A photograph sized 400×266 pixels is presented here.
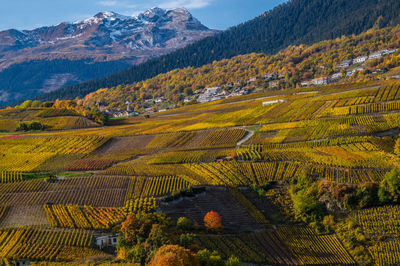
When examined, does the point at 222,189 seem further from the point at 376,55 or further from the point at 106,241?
the point at 376,55

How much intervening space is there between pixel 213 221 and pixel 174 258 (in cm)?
1593

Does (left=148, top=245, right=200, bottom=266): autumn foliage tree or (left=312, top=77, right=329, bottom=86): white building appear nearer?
(left=148, top=245, right=200, bottom=266): autumn foliage tree

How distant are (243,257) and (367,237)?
14.8 metres

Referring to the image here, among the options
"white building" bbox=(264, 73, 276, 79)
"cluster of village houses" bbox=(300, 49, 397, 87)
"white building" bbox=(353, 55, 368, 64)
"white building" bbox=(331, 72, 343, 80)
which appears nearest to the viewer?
"cluster of village houses" bbox=(300, 49, 397, 87)

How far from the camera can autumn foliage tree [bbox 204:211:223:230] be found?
140ft

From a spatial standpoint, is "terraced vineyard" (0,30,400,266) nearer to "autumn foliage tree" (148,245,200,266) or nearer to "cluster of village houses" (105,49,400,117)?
"autumn foliage tree" (148,245,200,266)

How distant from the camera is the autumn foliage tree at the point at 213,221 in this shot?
42719 millimetres

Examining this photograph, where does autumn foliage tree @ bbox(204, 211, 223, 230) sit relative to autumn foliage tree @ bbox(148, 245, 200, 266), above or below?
below

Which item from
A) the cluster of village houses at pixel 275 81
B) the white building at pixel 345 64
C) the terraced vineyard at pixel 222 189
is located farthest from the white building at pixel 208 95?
the terraced vineyard at pixel 222 189

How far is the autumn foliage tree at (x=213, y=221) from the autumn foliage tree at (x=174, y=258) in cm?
1338

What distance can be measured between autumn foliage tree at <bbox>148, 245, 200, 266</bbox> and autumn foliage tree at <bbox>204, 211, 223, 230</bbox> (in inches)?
527

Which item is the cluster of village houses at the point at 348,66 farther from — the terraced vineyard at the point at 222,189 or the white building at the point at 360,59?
the terraced vineyard at the point at 222,189

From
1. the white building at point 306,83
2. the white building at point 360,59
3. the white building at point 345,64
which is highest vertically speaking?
the white building at point 360,59

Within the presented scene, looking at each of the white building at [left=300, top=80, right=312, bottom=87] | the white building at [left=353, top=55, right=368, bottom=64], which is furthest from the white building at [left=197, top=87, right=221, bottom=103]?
the white building at [left=353, top=55, right=368, bottom=64]
